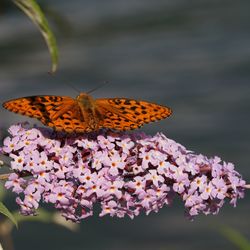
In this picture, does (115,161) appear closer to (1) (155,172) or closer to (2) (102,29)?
(1) (155,172)

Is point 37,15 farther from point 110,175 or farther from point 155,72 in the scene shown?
point 155,72

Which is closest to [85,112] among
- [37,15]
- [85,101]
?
[85,101]

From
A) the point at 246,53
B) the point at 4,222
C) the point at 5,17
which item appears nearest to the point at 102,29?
the point at 5,17

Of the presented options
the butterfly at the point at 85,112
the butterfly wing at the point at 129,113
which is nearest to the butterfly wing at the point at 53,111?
the butterfly at the point at 85,112

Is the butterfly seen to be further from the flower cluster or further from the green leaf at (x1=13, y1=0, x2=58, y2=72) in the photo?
the green leaf at (x1=13, y1=0, x2=58, y2=72)

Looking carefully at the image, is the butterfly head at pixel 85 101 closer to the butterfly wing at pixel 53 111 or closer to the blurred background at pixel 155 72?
the butterfly wing at pixel 53 111

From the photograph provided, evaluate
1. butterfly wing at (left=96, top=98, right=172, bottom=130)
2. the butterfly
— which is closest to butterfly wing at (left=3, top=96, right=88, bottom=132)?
the butterfly
